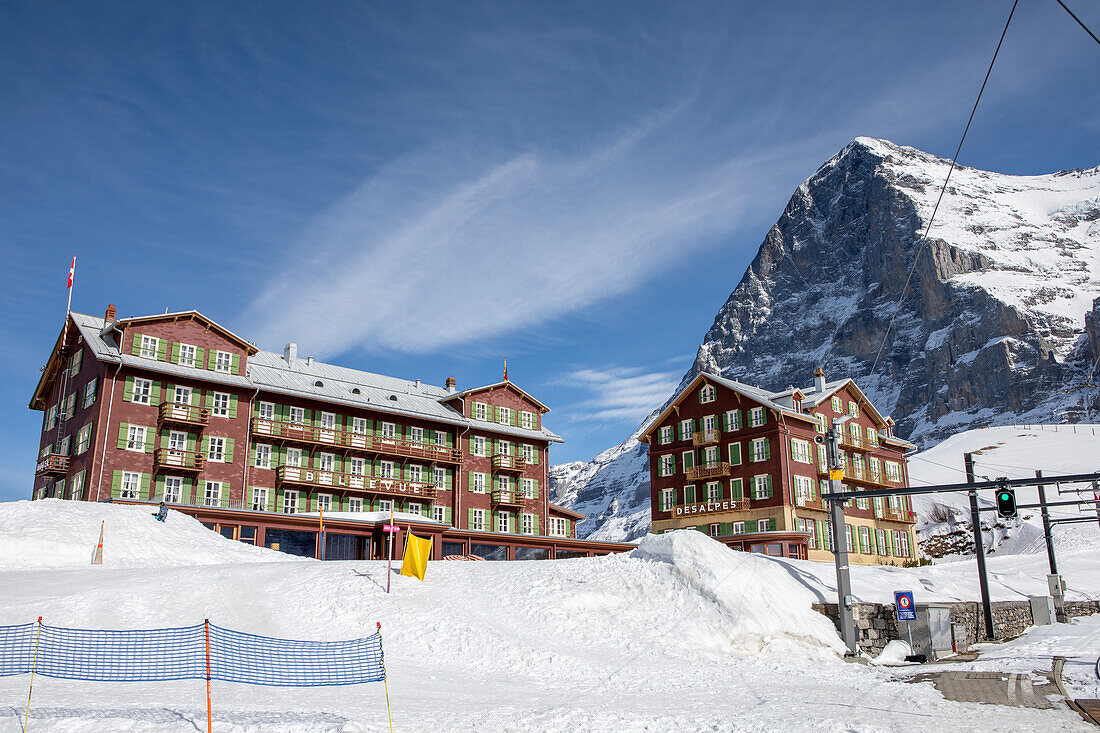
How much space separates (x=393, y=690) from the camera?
18281 millimetres

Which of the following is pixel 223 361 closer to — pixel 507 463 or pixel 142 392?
pixel 142 392

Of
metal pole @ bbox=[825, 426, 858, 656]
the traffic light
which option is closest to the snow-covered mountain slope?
metal pole @ bbox=[825, 426, 858, 656]

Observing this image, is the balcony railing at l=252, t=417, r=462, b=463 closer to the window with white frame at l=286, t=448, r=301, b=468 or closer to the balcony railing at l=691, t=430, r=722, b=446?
the window with white frame at l=286, t=448, r=301, b=468

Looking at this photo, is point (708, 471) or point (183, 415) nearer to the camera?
point (183, 415)

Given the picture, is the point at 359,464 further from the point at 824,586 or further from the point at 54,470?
the point at 824,586

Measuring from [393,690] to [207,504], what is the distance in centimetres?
3050

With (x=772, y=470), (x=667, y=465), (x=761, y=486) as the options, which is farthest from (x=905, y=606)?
(x=667, y=465)

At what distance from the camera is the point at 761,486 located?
57.0 m

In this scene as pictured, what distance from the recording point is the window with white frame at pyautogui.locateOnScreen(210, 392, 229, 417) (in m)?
46.8

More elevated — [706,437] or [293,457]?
[706,437]

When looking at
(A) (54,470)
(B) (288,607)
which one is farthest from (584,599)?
(A) (54,470)

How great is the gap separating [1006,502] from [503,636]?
16526 millimetres

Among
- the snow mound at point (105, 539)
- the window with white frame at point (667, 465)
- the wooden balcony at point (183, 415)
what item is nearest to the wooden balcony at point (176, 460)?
the wooden balcony at point (183, 415)

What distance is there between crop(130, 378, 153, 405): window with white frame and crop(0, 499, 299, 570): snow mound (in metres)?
7.93
